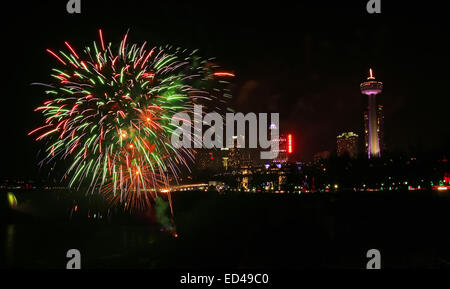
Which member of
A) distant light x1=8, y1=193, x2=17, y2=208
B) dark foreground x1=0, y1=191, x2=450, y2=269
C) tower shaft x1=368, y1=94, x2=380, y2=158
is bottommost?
dark foreground x1=0, y1=191, x2=450, y2=269

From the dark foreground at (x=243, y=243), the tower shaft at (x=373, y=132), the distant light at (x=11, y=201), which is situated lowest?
the dark foreground at (x=243, y=243)

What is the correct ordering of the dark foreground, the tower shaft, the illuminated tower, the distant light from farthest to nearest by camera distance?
the illuminated tower → the tower shaft → the distant light → the dark foreground

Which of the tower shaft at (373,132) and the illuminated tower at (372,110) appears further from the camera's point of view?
the illuminated tower at (372,110)

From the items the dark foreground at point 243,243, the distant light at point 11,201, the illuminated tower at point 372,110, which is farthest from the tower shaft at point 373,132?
the distant light at point 11,201

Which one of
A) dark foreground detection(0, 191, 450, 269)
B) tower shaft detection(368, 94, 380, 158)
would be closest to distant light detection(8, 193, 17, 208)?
dark foreground detection(0, 191, 450, 269)

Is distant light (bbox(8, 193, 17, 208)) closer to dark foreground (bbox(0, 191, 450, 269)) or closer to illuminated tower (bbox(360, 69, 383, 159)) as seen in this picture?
dark foreground (bbox(0, 191, 450, 269))

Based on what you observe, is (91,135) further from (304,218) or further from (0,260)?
(304,218)

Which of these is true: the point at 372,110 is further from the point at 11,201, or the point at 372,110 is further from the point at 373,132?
the point at 11,201

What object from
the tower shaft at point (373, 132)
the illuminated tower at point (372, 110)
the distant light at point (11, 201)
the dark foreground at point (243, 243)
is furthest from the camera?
the illuminated tower at point (372, 110)

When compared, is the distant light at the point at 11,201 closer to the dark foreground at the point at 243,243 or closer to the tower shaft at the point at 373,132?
the dark foreground at the point at 243,243

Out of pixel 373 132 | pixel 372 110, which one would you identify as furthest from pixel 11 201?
pixel 372 110

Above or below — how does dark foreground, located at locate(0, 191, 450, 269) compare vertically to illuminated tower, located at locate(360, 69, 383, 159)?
below

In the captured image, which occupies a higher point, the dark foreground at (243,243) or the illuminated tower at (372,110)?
the illuminated tower at (372,110)
